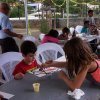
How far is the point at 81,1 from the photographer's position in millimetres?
13148

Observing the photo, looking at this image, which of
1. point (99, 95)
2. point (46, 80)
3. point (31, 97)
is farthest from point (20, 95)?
point (99, 95)

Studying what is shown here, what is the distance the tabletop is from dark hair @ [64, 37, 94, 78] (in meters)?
0.18

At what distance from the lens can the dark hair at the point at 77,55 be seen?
2.07 metres

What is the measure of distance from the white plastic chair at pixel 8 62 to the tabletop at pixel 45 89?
2.02ft

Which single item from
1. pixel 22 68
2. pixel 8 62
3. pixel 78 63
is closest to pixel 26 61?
pixel 22 68

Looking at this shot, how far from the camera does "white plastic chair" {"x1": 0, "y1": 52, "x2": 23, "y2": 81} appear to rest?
304 cm

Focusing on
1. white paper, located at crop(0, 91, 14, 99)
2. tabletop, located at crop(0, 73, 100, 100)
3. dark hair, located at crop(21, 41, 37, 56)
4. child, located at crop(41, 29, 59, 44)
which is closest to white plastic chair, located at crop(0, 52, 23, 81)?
dark hair, located at crop(21, 41, 37, 56)

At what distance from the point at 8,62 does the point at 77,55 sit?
121 centimetres

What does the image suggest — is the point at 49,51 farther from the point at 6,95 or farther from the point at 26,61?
the point at 6,95

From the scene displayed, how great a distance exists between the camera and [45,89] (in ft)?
7.11

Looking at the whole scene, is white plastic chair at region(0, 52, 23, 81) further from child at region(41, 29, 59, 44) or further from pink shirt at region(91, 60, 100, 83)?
child at region(41, 29, 59, 44)

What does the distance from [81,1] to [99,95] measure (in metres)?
11.5

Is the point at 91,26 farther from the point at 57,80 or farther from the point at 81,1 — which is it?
the point at 81,1

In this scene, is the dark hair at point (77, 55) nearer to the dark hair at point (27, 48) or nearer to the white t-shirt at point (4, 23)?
the dark hair at point (27, 48)
